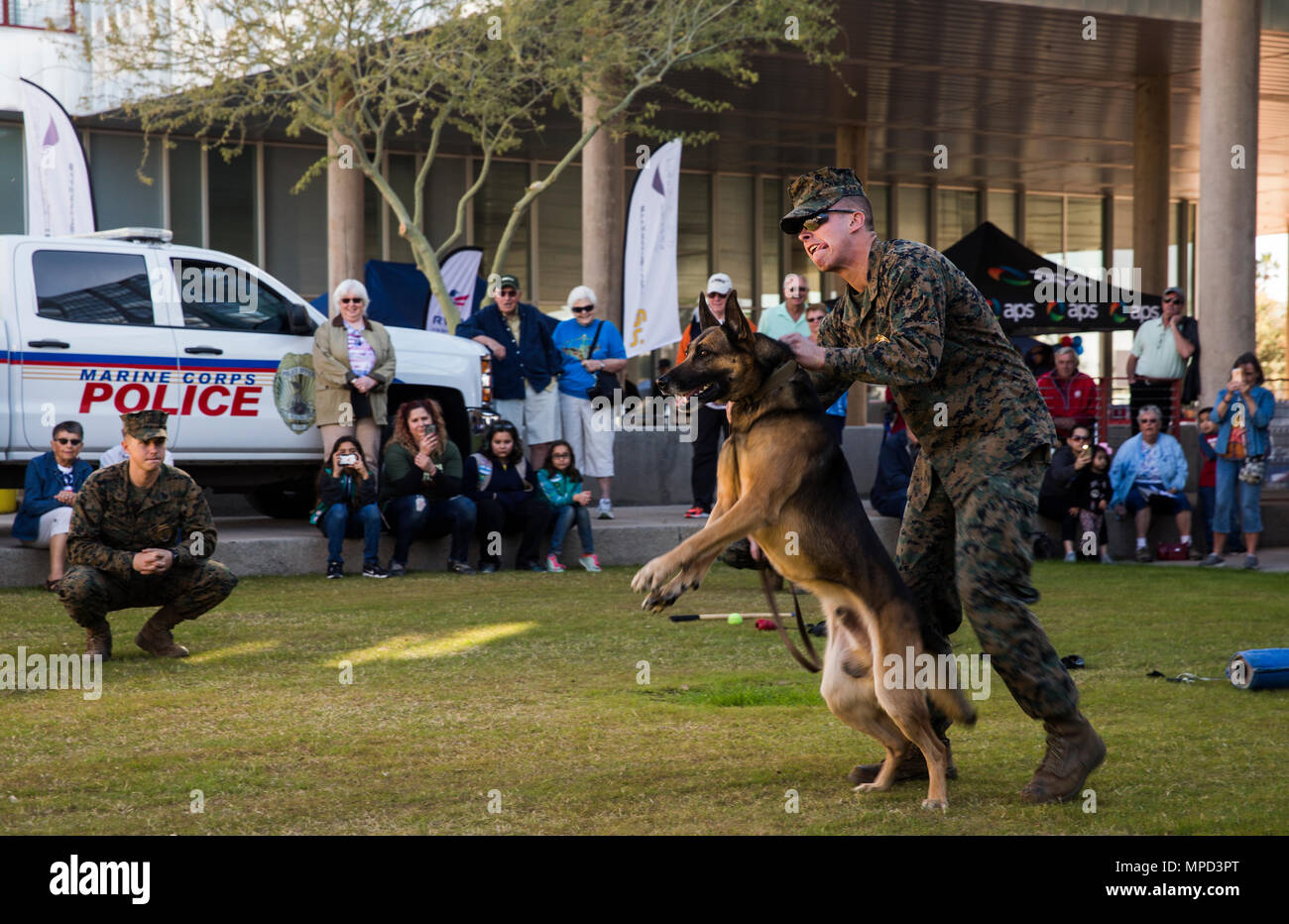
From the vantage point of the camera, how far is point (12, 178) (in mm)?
24922

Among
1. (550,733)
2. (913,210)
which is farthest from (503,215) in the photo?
(550,733)

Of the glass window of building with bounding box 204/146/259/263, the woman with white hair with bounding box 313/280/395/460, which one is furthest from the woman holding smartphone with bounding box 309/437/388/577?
the glass window of building with bounding box 204/146/259/263

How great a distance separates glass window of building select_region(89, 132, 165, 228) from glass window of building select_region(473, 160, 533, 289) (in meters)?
6.63

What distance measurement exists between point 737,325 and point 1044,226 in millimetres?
37799

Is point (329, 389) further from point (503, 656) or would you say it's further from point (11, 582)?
point (503, 656)

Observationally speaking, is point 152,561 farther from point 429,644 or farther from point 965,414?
point 965,414

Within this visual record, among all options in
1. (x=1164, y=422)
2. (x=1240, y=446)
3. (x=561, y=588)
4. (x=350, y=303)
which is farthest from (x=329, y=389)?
(x=1164, y=422)

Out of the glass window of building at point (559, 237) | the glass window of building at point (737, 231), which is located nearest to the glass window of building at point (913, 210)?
the glass window of building at point (737, 231)

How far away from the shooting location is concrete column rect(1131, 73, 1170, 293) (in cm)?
2717

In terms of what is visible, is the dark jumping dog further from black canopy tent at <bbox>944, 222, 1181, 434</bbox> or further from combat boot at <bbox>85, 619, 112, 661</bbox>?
black canopy tent at <bbox>944, 222, 1181, 434</bbox>

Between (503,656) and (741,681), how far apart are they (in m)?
1.53

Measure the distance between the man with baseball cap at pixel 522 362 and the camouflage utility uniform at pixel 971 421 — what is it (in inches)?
327

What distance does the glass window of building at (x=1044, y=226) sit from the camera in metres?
40.3
